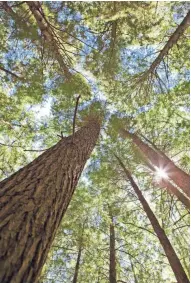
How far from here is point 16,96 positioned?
727 cm

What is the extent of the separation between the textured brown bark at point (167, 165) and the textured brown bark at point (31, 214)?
3.99 m

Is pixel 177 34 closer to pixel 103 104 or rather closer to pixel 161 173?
pixel 103 104

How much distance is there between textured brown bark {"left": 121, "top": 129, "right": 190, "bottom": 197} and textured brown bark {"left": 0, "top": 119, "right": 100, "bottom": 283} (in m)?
3.99

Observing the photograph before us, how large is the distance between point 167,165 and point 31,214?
568cm

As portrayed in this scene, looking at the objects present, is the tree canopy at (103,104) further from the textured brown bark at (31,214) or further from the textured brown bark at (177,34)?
the textured brown bark at (31,214)

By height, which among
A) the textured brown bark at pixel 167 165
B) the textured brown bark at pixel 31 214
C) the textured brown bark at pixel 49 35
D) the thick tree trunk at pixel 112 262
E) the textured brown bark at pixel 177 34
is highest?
the textured brown bark at pixel 49 35

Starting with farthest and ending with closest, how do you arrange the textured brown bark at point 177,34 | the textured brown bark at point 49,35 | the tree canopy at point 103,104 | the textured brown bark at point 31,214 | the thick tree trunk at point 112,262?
the thick tree trunk at point 112,262 → the tree canopy at point 103,104 → the textured brown bark at point 49,35 → the textured brown bark at point 177,34 → the textured brown bark at point 31,214

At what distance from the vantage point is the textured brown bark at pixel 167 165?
5816 millimetres

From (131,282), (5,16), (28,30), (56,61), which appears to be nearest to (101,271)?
(131,282)

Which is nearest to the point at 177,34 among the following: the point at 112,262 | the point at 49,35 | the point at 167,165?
the point at 49,35

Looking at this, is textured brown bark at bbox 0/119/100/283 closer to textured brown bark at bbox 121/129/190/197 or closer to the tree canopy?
the tree canopy

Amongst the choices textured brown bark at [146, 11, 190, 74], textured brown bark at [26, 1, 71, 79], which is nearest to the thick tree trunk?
textured brown bark at [26, 1, 71, 79]

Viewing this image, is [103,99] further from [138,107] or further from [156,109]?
[156,109]

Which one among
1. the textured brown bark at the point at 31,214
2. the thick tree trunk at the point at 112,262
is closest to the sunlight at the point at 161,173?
the thick tree trunk at the point at 112,262
